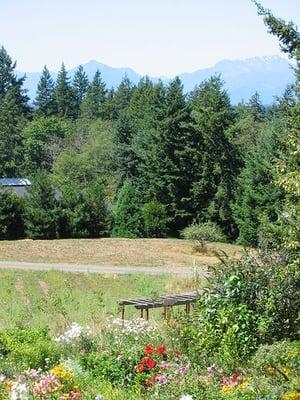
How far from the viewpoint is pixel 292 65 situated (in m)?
11.6

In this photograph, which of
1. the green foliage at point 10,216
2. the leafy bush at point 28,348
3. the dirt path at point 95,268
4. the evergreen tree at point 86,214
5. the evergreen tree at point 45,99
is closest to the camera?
the leafy bush at point 28,348

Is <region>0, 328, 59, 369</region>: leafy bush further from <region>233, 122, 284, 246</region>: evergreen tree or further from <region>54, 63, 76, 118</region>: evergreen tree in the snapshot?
<region>54, 63, 76, 118</region>: evergreen tree

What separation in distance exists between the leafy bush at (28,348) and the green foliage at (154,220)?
26.6 metres

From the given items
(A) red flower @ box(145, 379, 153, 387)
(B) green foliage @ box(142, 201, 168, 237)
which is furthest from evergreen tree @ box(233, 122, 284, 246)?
(A) red flower @ box(145, 379, 153, 387)

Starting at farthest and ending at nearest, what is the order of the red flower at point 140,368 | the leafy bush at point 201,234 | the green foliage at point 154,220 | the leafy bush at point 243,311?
the green foliage at point 154,220 → the leafy bush at point 201,234 → the leafy bush at point 243,311 → the red flower at point 140,368

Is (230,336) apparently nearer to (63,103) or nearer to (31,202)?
(31,202)

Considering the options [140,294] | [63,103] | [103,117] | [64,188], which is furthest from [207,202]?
[63,103]

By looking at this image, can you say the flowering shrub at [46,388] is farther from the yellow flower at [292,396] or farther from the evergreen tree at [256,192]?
the evergreen tree at [256,192]

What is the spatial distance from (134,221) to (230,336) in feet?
89.2

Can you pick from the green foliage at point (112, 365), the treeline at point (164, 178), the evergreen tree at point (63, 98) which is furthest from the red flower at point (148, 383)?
the evergreen tree at point (63, 98)

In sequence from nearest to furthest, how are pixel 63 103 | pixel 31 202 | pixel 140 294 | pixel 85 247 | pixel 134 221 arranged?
pixel 140 294 < pixel 85 247 < pixel 31 202 < pixel 134 221 < pixel 63 103

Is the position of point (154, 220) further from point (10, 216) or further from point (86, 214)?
point (10, 216)

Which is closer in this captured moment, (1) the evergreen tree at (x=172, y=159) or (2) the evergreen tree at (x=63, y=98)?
(1) the evergreen tree at (x=172, y=159)

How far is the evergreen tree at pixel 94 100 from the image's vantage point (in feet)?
253
